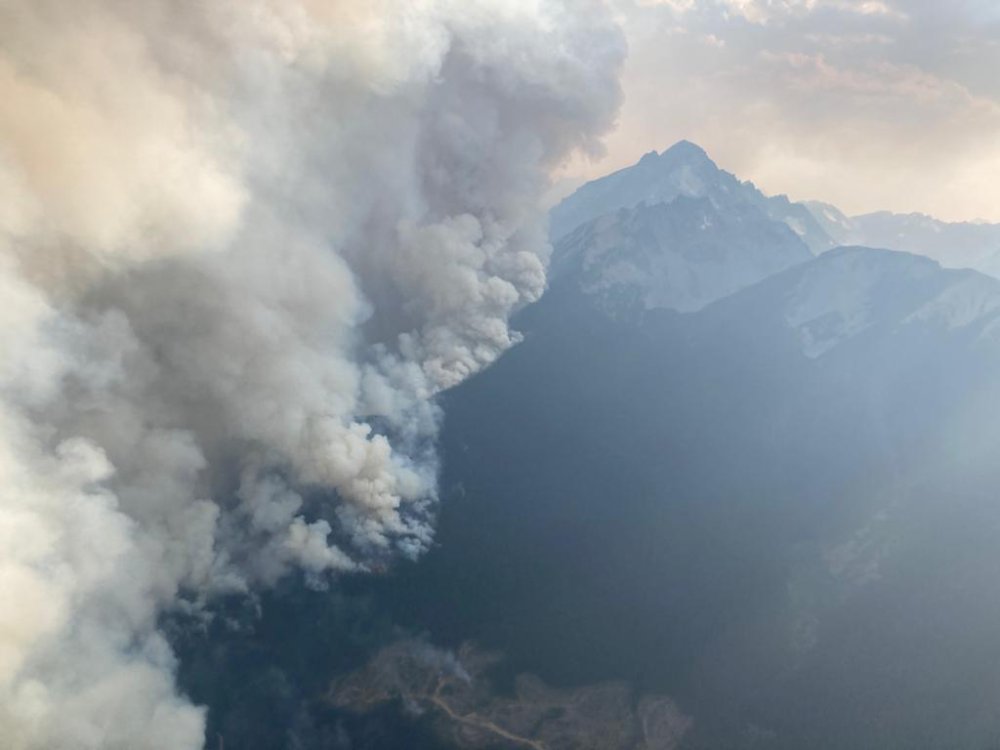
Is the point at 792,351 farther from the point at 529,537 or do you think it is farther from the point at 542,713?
the point at 542,713

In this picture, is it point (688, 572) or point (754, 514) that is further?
point (754, 514)

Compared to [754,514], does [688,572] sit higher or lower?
lower

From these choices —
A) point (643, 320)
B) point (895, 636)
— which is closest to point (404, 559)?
point (895, 636)

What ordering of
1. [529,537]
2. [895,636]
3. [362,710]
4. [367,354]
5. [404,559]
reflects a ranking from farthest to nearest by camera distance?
1. [367,354]
2. [529,537]
3. [404,559]
4. [895,636]
5. [362,710]

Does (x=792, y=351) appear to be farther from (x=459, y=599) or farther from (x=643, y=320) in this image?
(x=459, y=599)

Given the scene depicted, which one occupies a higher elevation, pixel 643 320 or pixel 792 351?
pixel 643 320

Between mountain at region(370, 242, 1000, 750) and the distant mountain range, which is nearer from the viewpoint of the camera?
the distant mountain range

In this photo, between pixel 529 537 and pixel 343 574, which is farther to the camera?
pixel 529 537

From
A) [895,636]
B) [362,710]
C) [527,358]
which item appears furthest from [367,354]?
[895,636]

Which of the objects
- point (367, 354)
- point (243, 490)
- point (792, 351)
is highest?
point (367, 354)

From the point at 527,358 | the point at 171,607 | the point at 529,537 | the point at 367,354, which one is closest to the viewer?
the point at 171,607

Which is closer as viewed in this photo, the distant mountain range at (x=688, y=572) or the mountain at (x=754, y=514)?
the distant mountain range at (x=688, y=572)
